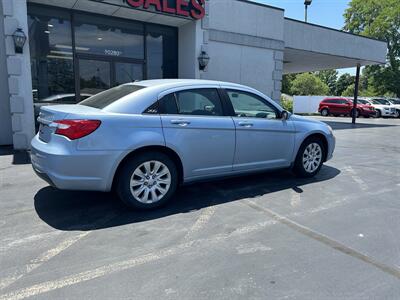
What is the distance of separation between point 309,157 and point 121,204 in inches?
131

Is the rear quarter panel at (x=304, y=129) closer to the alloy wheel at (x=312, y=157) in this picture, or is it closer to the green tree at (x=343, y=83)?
the alloy wheel at (x=312, y=157)

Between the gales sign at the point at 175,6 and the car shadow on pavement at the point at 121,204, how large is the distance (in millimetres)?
5830

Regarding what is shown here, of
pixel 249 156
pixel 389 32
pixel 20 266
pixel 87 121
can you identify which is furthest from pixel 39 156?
pixel 389 32

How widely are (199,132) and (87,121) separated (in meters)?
1.44

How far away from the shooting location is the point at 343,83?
69875mm

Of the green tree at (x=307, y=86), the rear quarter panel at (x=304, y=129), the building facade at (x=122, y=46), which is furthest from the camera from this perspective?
the green tree at (x=307, y=86)

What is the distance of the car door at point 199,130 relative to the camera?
4.40 metres

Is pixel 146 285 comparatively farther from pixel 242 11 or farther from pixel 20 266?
pixel 242 11

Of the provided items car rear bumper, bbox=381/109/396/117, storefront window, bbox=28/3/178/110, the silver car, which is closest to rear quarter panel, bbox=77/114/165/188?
the silver car

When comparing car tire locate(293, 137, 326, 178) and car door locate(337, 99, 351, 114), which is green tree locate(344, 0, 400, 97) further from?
car tire locate(293, 137, 326, 178)

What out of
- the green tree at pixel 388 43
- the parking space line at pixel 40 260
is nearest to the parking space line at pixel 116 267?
the parking space line at pixel 40 260

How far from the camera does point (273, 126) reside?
5.35 meters

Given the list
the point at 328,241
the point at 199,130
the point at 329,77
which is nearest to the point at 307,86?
the point at 329,77

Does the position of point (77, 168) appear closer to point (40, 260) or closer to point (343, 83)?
point (40, 260)
